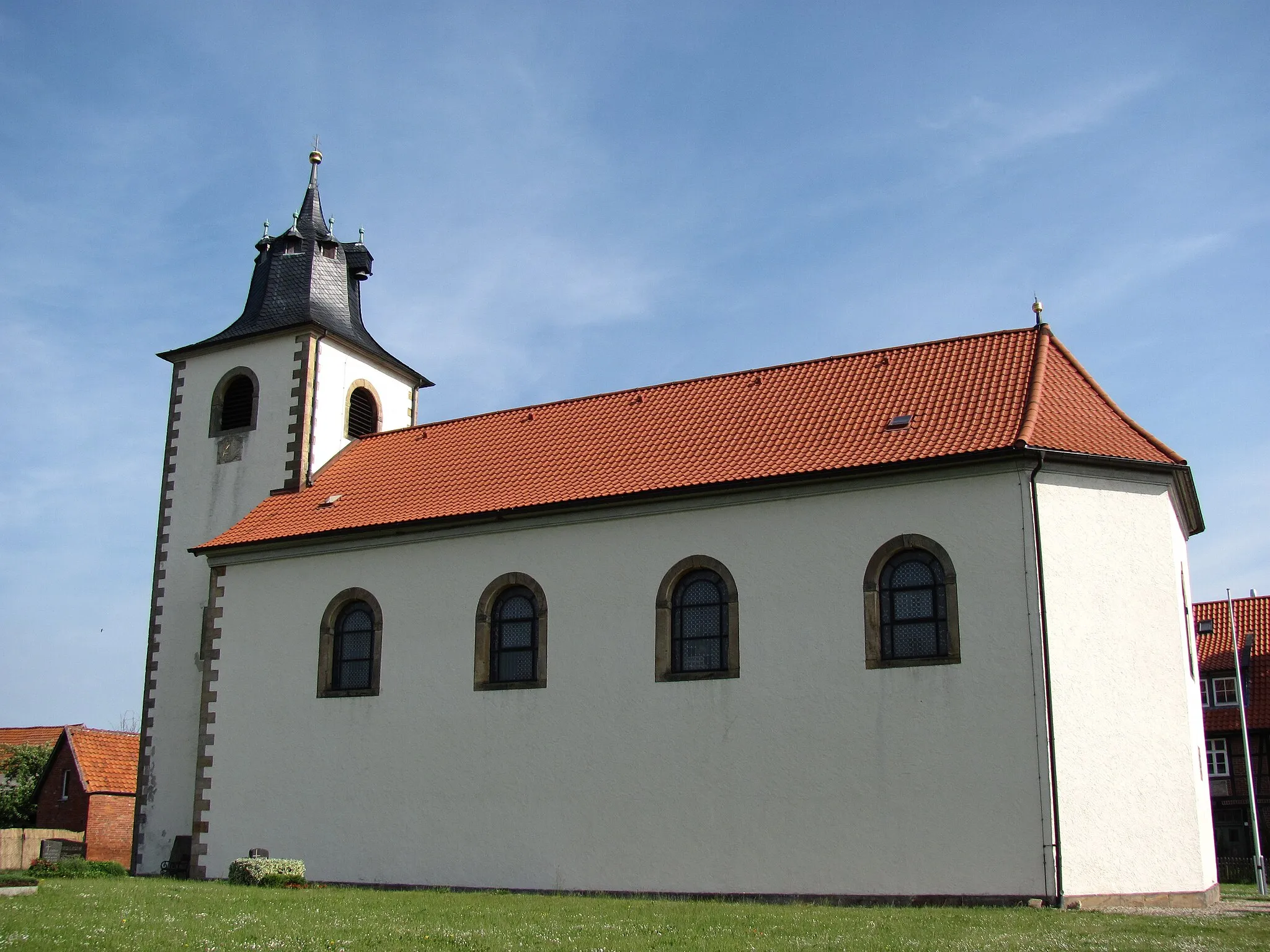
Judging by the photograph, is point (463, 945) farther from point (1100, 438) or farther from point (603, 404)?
point (603, 404)

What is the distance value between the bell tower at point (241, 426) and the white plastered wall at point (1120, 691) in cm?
1546

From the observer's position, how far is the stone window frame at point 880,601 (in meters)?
17.3

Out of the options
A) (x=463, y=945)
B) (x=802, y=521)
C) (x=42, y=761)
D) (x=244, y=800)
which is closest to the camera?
(x=463, y=945)

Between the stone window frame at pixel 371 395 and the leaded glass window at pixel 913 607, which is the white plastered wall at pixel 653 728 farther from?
the stone window frame at pixel 371 395

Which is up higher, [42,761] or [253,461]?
[253,461]

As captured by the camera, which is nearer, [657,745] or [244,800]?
[657,745]

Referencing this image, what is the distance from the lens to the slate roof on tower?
89.6ft

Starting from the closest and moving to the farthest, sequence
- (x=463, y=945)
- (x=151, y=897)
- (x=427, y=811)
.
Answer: (x=463, y=945) → (x=151, y=897) → (x=427, y=811)

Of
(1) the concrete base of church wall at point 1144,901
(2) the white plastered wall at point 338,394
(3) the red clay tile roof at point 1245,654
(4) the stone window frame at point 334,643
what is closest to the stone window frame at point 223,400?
(2) the white plastered wall at point 338,394

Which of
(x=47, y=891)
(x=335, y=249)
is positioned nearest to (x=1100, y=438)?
(x=47, y=891)

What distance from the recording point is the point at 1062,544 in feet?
57.2

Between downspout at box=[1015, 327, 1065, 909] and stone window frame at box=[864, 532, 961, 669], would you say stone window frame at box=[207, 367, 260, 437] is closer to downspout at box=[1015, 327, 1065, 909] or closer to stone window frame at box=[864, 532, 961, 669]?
stone window frame at box=[864, 532, 961, 669]

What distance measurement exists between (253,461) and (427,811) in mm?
9485

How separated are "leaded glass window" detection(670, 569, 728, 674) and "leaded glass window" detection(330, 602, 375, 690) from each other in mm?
5980
